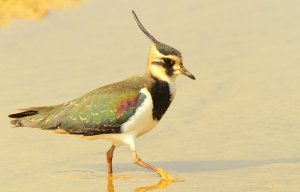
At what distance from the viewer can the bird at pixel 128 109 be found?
43.6ft

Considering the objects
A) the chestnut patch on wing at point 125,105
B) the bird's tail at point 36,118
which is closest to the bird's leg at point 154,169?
the chestnut patch on wing at point 125,105

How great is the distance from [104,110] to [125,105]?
342mm

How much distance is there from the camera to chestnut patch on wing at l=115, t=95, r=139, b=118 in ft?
43.5

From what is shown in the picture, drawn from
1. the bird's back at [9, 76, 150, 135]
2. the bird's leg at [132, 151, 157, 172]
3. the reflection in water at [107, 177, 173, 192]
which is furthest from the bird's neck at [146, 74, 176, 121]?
the reflection in water at [107, 177, 173, 192]

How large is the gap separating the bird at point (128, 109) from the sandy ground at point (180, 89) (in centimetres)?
59

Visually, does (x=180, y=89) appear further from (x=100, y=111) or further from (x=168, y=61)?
(x=100, y=111)

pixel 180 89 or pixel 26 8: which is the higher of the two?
pixel 26 8

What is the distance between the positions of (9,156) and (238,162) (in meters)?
3.16

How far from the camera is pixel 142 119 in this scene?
13266 millimetres

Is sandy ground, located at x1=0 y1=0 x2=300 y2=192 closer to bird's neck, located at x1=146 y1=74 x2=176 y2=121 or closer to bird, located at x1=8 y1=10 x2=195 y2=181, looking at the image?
bird, located at x1=8 y1=10 x2=195 y2=181

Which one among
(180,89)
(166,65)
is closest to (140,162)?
(166,65)

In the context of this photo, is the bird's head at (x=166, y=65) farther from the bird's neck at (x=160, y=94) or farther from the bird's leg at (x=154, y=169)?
the bird's leg at (x=154, y=169)

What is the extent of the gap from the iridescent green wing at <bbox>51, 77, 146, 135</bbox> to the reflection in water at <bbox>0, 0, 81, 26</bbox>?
7.21 meters

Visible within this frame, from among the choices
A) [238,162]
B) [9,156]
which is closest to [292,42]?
[238,162]
